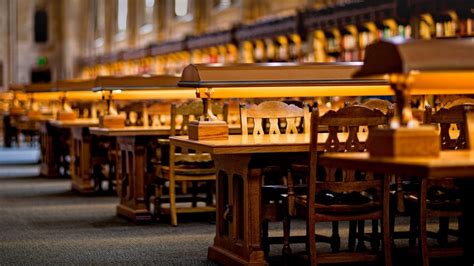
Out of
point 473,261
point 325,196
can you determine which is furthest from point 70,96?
point 473,261

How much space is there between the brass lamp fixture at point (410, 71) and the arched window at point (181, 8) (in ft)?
79.1

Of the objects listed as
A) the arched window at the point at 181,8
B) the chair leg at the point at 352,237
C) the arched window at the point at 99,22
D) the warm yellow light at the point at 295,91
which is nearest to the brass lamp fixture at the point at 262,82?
the warm yellow light at the point at 295,91

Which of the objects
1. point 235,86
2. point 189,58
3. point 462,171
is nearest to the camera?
point 462,171

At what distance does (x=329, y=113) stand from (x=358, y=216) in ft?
2.14

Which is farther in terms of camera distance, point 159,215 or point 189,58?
point 189,58

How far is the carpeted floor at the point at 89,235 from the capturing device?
23.4ft

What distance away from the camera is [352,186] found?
596 centimetres

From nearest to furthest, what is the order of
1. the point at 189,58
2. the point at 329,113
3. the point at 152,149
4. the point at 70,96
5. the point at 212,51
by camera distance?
the point at 329,113 → the point at 152,149 → the point at 70,96 → the point at 212,51 → the point at 189,58

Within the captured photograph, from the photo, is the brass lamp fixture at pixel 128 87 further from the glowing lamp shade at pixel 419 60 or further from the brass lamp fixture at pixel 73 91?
the glowing lamp shade at pixel 419 60

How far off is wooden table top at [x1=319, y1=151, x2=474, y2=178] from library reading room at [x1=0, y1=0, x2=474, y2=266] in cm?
1

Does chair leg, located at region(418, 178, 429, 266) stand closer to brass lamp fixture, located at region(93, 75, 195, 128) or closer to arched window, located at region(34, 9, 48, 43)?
brass lamp fixture, located at region(93, 75, 195, 128)

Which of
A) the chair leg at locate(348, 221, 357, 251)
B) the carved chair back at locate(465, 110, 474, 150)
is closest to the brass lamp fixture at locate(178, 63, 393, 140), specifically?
the chair leg at locate(348, 221, 357, 251)

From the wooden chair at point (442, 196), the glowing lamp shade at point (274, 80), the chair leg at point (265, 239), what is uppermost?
the glowing lamp shade at point (274, 80)

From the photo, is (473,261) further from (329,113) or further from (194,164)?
(194,164)
